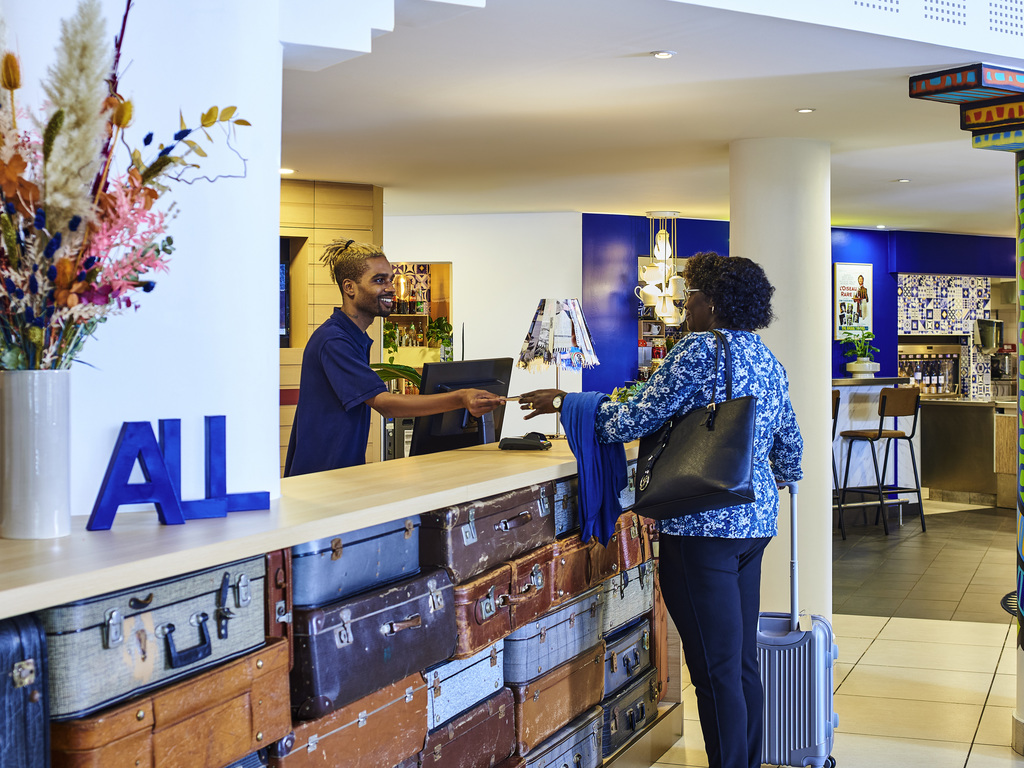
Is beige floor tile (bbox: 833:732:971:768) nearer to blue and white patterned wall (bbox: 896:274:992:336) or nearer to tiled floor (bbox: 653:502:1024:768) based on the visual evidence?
tiled floor (bbox: 653:502:1024:768)

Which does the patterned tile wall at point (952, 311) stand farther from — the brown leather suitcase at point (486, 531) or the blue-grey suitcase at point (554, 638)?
the brown leather suitcase at point (486, 531)

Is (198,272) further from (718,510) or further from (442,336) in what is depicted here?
(442,336)

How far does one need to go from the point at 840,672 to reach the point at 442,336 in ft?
18.2

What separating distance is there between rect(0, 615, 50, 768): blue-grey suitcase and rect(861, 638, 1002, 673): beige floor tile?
4588 millimetres

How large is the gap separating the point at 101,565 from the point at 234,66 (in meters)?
1.29

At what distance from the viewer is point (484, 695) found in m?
2.86

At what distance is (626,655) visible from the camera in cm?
370

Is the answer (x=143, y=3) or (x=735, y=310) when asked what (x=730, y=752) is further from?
(x=143, y=3)

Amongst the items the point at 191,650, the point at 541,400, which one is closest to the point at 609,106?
the point at 541,400

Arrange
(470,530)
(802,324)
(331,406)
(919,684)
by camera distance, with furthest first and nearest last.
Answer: (802,324)
(919,684)
(331,406)
(470,530)

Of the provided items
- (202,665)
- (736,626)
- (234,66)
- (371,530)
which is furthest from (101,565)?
(736,626)

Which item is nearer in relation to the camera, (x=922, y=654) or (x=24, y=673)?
(x=24, y=673)

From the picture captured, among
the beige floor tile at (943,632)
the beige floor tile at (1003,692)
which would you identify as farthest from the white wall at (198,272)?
the beige floor tile at (943,632)

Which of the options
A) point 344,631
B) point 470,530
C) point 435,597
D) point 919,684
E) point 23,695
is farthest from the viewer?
point 919,684
